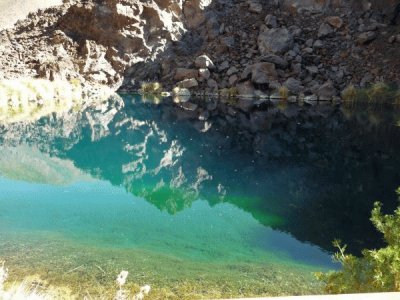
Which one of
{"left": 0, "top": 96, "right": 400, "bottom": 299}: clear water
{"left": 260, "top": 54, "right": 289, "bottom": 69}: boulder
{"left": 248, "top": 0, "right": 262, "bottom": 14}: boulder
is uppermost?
{"left": 248, "top": 0, "right": 262, "bottom": 14}: boulder

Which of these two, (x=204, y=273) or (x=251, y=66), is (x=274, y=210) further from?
(x=251, y=66)

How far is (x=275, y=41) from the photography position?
120 feet

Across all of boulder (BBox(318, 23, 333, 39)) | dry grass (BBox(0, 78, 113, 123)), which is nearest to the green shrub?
dry grass (BBox(0, 78, 113, 123))

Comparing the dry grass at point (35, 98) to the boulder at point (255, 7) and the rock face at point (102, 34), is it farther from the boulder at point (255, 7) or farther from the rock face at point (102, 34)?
the boulder at point (255, 7)

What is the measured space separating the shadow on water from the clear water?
47 millimetres

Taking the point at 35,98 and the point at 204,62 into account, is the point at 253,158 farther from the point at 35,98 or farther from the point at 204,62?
the point at 204,62

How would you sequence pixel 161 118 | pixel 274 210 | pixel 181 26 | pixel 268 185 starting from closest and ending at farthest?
pixel 274 210 < pixel 268 185 < pixel 161 118 < pixel 181 26

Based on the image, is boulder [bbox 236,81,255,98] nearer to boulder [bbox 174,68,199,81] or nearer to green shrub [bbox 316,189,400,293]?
boulder [bbox 174,68,199,81]

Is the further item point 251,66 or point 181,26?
point 181,26

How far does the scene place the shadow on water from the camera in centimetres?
888

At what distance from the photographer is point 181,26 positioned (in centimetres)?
4119

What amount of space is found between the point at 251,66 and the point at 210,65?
12.7 feet

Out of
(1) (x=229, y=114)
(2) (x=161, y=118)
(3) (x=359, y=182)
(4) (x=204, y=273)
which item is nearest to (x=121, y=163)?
(3) (x=359, y=182)

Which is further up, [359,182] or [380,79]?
[380,79]
